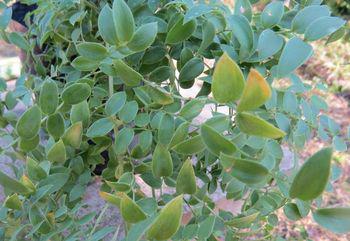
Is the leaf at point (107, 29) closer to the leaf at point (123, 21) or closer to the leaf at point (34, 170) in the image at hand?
the leaf at point (123, 21)

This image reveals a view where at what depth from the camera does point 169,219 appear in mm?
247

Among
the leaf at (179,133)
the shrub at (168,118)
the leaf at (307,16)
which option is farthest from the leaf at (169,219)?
the leaf at (307,16)

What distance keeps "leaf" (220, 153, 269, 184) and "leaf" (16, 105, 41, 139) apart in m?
0.16

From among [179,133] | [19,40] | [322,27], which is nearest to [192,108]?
[179,133]

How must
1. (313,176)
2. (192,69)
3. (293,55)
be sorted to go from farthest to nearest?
(192,69) < (293,55) < (313,176)

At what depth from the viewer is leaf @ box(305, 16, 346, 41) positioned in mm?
359

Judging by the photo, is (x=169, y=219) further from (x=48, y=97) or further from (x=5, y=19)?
(x=5, y=19)

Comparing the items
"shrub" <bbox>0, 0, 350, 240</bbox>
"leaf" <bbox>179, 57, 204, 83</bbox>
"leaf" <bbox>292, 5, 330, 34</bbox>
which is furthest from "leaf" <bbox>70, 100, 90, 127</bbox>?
"leaf" <bbox>292, 5, 330, 34</bbox>

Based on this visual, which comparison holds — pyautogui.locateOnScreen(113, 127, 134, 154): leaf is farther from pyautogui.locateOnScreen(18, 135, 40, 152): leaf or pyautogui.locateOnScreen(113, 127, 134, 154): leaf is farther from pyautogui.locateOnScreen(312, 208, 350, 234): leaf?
pyautogui.locateOnScreen(312, 208, 350, 234): leaf

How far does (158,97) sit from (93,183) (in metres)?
0.43

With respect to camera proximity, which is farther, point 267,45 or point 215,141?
point 267,45

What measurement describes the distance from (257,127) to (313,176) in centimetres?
5

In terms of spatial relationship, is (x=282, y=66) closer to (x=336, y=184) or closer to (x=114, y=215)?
(x=114, y=215)

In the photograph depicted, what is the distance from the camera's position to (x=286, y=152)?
100 centimetres
